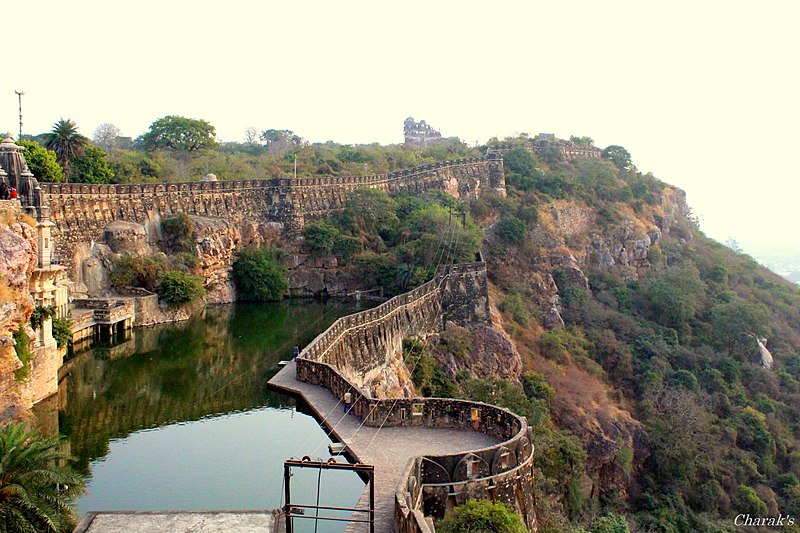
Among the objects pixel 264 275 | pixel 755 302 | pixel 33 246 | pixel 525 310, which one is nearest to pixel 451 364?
pixel 525 310

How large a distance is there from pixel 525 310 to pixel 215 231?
19.3 metres

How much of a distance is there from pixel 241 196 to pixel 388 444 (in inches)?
1462

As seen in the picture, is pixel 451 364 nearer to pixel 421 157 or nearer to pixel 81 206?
pixel 81 206

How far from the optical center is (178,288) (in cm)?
4216

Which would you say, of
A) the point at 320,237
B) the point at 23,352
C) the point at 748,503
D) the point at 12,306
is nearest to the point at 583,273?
the point at 320,237

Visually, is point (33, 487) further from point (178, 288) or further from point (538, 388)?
point (538, 388)

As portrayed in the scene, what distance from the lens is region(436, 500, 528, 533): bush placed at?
1331cm

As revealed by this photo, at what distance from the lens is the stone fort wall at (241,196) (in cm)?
4203

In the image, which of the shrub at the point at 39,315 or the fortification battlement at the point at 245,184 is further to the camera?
the fortification battlement at the point at 245,184

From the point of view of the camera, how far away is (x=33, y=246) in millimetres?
25266

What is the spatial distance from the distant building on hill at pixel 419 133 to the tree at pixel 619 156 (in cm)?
3286

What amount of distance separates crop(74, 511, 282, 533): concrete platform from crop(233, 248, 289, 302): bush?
115 ft

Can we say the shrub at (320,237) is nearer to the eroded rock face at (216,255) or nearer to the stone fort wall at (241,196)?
the stone fort wall at (241,196)

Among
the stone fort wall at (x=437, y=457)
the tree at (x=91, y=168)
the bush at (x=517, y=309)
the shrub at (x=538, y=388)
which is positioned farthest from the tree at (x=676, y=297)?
the tree at (x=91, y=168)
